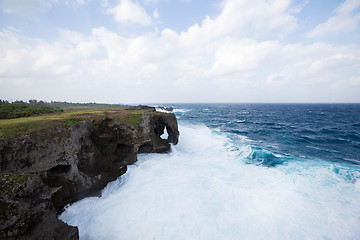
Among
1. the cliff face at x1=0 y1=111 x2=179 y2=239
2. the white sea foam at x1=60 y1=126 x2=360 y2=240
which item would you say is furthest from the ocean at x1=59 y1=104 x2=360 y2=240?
the cliff face at x1=0 y1=111 x2=179 y2=239

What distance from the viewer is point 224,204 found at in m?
10.1

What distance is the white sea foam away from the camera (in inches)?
326

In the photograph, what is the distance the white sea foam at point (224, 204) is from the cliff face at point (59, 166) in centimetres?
133

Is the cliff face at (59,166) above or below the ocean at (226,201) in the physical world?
above

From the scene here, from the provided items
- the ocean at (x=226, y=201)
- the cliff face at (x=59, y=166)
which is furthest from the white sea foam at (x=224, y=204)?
the cliff face at (x=59, y=166)

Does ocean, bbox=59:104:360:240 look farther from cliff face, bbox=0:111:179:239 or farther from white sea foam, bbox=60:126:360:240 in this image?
cliff face, bbox=0:111:179:239

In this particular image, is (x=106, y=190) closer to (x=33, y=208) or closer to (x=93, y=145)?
(x=93, y=145)

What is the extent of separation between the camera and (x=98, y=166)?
12.3m

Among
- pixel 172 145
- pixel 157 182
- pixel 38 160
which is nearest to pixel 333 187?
pixel 157 182

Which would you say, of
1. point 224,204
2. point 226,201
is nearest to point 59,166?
point 224,204

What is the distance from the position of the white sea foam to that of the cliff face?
4.37 feet

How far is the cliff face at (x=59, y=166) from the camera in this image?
5672mm

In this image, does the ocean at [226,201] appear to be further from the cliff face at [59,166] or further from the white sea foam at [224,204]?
the cliff face at [59,166]

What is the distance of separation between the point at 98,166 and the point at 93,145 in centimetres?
170
